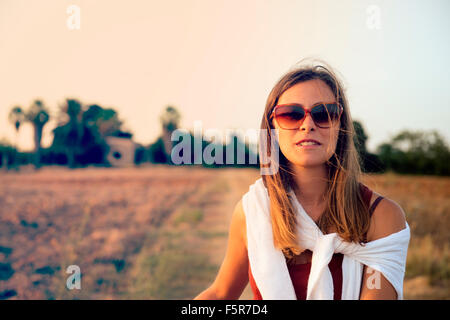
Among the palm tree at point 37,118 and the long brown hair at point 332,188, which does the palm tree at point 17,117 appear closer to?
the palm tree at point 37,118

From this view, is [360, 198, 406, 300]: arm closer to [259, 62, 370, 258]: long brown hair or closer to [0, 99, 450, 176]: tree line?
[259, 62, 370, 258]: long brown hair

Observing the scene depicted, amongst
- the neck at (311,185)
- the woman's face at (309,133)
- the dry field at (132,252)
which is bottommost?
the dry field at (132,252)

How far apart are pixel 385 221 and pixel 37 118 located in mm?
34914

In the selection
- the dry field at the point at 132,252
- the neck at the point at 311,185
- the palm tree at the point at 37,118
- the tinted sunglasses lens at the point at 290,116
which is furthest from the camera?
the palm tree at the point at 37,118

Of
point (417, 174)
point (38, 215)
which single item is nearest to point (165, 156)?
point (417, 174)

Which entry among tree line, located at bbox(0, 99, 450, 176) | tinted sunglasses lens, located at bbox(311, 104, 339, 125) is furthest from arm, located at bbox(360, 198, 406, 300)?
tree line, located at bbox(0, 99, 450, 176)

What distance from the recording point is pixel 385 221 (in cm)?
143

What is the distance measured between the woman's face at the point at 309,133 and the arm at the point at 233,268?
13.5 inches

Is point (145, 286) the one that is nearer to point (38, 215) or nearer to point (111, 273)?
point (111, 273)

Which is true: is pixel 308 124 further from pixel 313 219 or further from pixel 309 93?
pixel 313 219

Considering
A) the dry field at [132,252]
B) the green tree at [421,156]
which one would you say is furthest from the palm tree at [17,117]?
the green tree at [421,156]

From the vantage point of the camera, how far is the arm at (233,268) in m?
1.60

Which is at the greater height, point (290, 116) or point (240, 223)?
point (290, 116)

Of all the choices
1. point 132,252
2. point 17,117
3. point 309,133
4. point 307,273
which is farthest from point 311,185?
point 17,117
